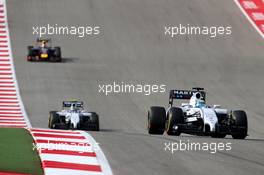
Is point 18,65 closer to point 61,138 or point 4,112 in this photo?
point 4,112

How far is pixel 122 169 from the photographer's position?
11273mm

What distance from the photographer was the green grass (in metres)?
11.0

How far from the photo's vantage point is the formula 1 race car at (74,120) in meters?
21.2

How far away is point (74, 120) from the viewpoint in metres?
21.3

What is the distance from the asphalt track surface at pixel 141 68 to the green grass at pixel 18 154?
1232 mm

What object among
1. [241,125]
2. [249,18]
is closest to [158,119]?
[241,125]

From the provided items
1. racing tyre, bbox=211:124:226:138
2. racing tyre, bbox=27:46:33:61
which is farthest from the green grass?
racing tyre, bbox=27:46:33:61

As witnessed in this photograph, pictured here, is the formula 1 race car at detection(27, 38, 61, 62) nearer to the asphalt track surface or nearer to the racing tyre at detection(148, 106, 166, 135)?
the asphalt track surface

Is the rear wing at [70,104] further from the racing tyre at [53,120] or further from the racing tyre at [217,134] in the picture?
the racing tyre at [217,134]

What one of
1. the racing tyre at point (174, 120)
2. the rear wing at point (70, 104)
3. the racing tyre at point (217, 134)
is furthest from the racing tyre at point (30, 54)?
the racing tyre at point (217, 134)

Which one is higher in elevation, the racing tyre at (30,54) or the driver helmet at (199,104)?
the racing tyre at (30,54)

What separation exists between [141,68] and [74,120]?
12827 mm

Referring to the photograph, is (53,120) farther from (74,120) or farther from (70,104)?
(70,104)

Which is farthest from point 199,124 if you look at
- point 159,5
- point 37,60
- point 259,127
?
point 159,5
